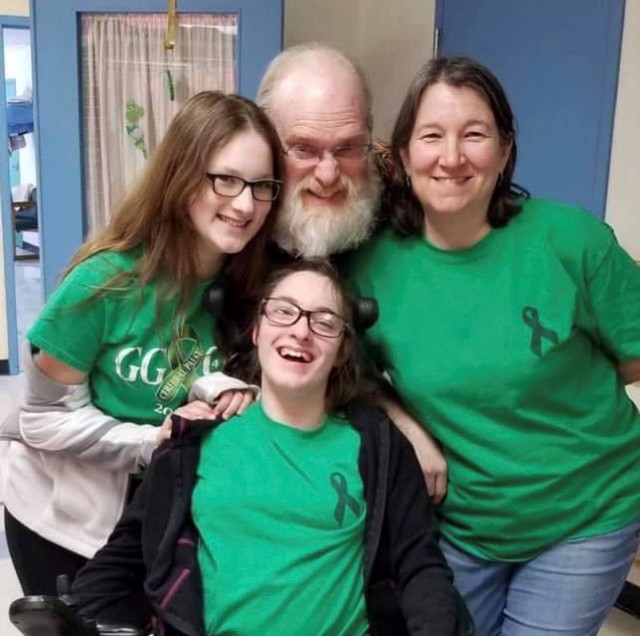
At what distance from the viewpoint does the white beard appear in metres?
1.53

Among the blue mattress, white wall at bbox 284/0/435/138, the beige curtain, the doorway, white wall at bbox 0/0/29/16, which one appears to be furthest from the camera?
the blue mattress

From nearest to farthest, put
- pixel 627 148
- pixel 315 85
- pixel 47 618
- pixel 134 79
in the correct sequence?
pixel 47 618, pixel 315 85, pixel 627 148, pixel 134 79

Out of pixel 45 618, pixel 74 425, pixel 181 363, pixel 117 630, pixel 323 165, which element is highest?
pixel 323 165

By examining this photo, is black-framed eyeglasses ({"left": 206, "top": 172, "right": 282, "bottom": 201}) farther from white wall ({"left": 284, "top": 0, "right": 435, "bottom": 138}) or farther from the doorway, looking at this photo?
the doorway

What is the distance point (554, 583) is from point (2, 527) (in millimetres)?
2253

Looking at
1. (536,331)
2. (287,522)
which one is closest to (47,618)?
(287,522)

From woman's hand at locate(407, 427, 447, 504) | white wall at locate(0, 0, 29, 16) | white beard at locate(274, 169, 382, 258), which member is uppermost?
white wall at locate(0, 0, 29, 16)

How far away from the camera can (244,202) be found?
1.38m

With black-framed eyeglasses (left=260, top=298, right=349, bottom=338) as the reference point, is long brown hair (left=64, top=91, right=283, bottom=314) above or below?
above

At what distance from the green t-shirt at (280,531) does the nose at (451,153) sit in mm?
494

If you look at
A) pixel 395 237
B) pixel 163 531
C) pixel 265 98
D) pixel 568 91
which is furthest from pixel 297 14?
pixel 163 531

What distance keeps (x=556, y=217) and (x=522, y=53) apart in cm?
180

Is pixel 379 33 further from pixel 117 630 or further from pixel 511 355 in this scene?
pixel 117 630

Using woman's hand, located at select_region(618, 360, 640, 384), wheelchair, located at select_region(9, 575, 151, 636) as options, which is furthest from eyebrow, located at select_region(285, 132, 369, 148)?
wheelchair, located at select_region(9, 575, 151, 636)
